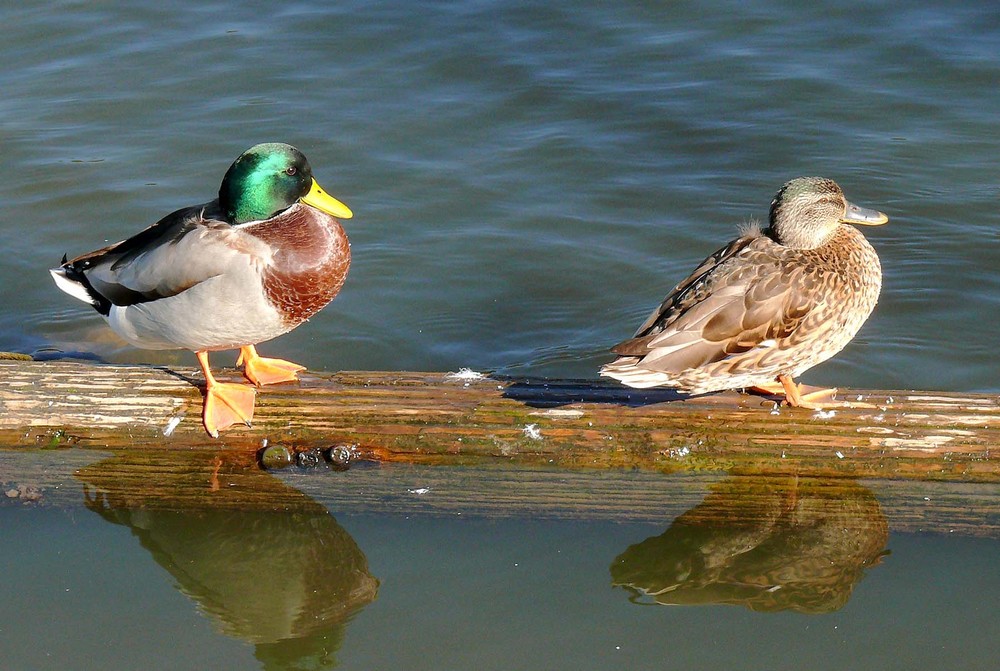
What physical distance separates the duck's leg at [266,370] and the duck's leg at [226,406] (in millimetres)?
133

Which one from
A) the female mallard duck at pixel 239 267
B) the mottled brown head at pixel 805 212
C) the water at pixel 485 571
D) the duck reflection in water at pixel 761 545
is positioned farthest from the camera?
the mottled brown head at pixel 805 212

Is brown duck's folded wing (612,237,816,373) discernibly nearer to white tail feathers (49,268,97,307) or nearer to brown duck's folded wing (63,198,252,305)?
brown duck's folded wing (63,198,252,305)

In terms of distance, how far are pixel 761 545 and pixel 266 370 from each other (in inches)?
66.0

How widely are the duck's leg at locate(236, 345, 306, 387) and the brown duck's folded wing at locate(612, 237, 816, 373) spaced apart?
42.7 inches

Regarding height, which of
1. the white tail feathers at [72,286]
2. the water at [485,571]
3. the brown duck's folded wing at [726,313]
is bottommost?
the water at [485,571]

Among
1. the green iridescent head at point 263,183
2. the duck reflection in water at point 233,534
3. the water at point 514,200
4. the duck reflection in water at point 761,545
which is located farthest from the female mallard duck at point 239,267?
the duck reflection in water at point 761,545

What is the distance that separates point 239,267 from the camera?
153 inches

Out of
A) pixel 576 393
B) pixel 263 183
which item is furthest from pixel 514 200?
pixel 576 393

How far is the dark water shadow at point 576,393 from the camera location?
353 centimetres

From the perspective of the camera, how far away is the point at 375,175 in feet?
22.9

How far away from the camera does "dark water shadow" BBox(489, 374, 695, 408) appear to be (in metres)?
3.53

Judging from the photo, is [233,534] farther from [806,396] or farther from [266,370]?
[806,396]

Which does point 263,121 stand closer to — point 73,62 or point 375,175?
point 375,175

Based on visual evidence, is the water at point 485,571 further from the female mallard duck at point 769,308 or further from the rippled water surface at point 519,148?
the rippled water surface at point 519,148
